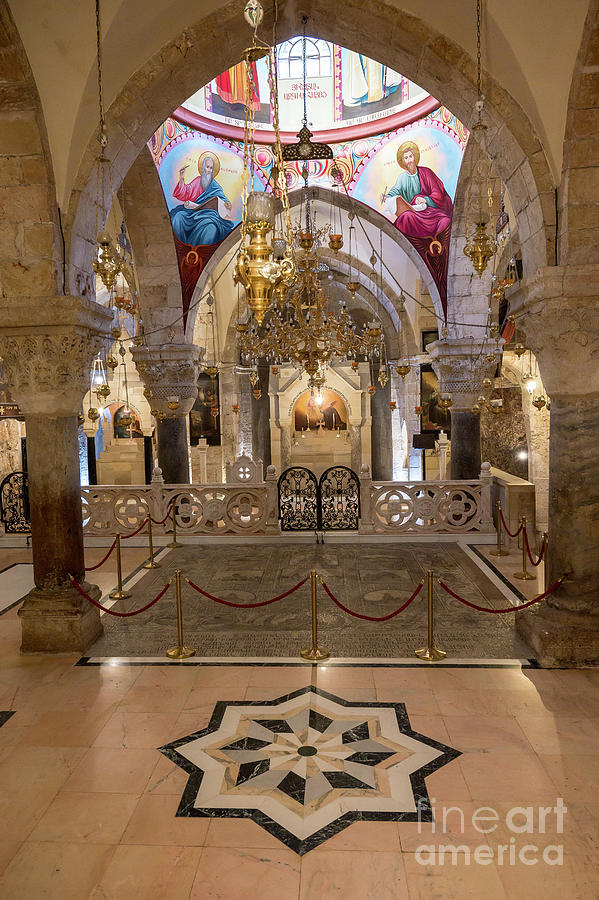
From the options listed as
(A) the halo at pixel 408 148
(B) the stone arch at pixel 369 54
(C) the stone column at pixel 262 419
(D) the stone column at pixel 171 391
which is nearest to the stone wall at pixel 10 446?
Answer: (C) the stone column at pixel 262 419

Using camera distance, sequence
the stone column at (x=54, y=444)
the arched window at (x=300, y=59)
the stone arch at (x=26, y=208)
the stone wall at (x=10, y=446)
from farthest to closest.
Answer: the stone wall at (x=10, y=446), the arched window at (x=300, y=59), the stone column at (x=54, y=444), the stone arch at (x=26, y=208)

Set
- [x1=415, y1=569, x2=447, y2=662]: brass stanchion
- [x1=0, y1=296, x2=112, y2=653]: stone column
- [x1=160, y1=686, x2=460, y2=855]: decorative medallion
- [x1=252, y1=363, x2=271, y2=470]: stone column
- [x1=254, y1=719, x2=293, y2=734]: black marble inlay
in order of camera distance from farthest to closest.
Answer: [x1=252, y1=363, x2=271, y2=470]: stone column
[x1=0, y1=296, x2=112, y2=653]: stone column
[x1=415, y1=569, x2=447, y2=662]: brass stanchion
[x1=254, y1=719, x2=293, y2=734]: black marble inlay
[x1=160, y1=686, x2=460, y2=855]: decorative medallion

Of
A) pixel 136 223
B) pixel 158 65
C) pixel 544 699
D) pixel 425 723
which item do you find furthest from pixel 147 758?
pixel 136 223

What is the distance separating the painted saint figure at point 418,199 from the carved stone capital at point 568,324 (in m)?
5.71

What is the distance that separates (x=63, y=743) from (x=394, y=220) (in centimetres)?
974

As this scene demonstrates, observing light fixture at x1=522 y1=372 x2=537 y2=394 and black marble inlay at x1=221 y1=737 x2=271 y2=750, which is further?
light fixture at x1=522 y1=372 x2=537 y2=394

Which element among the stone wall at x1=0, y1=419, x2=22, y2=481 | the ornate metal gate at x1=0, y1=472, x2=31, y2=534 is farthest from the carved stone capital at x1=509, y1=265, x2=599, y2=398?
the stone wall at x1=0, y1=419, x2=22, y2=481

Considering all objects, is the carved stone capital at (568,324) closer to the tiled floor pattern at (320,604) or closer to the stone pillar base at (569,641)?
the stone pillar base at (569,641)

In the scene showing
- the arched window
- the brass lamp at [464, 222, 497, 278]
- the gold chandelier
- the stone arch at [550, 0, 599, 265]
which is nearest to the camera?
the brass lamp at [464, 222, 497, 278]

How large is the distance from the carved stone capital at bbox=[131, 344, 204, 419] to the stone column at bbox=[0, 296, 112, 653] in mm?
4917

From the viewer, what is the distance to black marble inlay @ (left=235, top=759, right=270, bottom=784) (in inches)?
137

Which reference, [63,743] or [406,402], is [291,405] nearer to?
[406,402]

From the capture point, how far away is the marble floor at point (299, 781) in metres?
2.76

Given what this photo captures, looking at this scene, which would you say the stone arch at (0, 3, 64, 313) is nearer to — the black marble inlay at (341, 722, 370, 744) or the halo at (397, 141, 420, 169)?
the black marble inlay at (341, 722, 370, 744)
